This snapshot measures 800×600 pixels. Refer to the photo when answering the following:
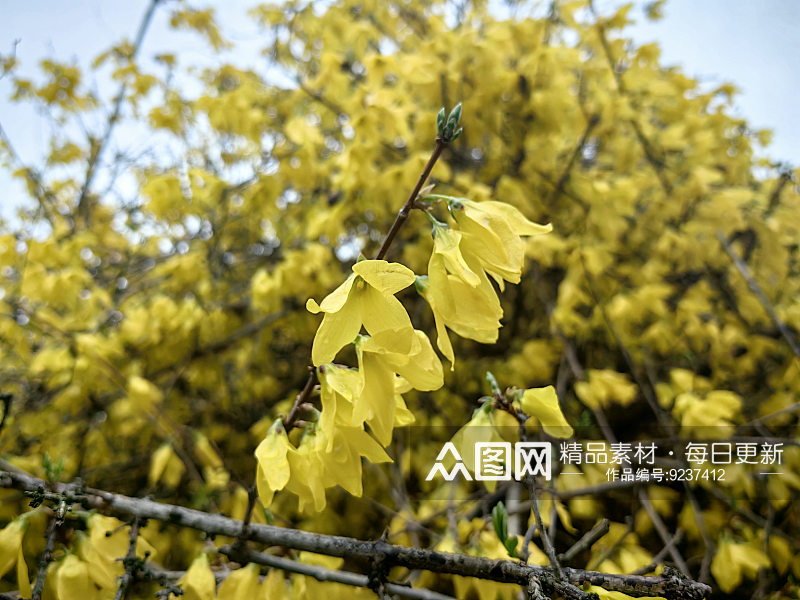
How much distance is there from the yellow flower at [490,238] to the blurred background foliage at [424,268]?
1.16 meters

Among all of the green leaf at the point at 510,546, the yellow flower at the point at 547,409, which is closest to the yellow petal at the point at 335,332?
the yellow flower at the point at 547,409

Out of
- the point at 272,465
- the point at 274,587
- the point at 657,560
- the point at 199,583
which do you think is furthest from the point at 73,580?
the point at 657,560

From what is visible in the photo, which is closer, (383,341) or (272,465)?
(383,341)

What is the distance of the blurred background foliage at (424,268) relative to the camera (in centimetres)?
195

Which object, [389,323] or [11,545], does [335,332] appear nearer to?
[389,323]

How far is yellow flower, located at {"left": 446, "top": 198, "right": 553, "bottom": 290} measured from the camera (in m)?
0.69

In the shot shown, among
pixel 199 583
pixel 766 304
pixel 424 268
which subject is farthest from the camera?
pixel 424 268

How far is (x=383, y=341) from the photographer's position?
1.94ft

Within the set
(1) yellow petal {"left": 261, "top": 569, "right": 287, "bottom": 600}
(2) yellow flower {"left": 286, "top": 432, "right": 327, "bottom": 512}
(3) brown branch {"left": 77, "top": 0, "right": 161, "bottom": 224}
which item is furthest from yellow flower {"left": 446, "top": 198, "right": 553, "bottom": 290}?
(3) brown branch {"left": 77, "top": 0, "right": 161, "bottom": 224}

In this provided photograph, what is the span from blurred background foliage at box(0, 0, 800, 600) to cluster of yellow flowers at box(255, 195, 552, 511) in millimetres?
1002

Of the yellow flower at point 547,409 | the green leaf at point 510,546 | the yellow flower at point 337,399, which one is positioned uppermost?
the yellow flower at point 547,409

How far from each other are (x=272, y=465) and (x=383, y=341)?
282mm

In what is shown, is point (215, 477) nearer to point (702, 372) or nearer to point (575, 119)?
point (575, 119)

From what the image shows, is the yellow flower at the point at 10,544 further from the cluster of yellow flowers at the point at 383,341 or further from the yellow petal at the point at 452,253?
the yellow petal at the point at 452,253
